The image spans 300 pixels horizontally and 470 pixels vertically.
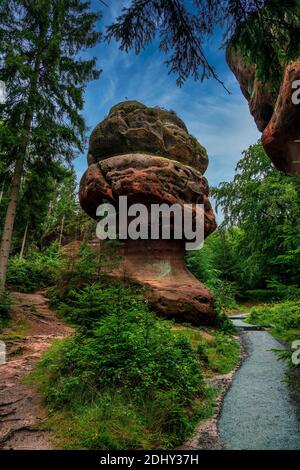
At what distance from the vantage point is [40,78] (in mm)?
13422

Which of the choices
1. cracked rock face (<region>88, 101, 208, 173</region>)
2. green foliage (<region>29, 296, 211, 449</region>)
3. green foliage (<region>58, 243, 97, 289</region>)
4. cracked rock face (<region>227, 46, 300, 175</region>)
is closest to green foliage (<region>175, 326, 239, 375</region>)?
green foliage (<region>29, 296, 211, 449</region>)

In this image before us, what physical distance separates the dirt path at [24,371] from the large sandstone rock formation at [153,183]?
3.61 meters

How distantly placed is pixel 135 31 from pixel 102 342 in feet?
17.8

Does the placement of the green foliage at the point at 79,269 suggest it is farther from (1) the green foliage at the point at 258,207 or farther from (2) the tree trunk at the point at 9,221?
(1) the green foliage at the point at 258,207

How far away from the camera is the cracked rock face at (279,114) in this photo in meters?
8.29

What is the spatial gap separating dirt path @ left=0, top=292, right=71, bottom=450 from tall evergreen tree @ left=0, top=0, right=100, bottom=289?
1.88m

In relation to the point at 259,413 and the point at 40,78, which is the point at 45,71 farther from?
the point at 259,413

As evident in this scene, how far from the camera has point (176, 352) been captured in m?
6.72

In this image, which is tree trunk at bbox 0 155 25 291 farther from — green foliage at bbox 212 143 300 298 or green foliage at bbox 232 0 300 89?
green foliage at bbox 212 143 300 298

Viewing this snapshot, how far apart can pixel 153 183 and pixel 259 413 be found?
1080cm

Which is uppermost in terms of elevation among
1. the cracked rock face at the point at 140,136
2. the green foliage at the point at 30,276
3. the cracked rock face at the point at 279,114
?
the cracked rock face at the point at 140,136

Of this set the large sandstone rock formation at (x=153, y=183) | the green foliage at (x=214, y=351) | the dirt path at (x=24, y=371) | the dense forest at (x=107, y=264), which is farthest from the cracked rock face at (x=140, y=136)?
the green foliage at (x=214, y=351)

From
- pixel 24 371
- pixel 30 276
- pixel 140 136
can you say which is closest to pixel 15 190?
pixel 30 276
